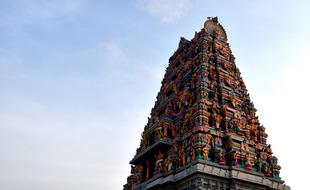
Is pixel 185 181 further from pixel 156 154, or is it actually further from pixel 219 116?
pixel 219 116

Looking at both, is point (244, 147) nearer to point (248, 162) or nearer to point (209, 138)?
point (248, 162)

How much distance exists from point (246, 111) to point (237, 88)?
246cm

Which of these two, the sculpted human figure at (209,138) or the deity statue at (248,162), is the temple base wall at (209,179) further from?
the sculpted human figure at (209,138)

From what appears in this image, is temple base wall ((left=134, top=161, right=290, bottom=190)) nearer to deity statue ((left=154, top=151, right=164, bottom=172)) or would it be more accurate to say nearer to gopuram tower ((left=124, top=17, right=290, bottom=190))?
gopuram tower ((left=124, top=17, right=290, bottom=190))

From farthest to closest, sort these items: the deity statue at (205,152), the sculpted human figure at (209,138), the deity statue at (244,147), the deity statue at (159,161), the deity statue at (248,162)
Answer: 1. the deity statue at (159,161)
2. the deity statue at (244,147)
3. the deity statue at (248,162)
4. the sculpted human figure at (209,138)
5. the deity statue at (205,152)

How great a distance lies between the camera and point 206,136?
25359 mm

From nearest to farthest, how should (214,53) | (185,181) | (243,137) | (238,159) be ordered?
(185,181) → (238,159) → (243,137) → (214,53)

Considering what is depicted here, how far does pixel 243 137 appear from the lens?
2744 cm

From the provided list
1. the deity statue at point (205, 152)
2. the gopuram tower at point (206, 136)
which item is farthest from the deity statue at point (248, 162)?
the deity statue at point (205, 152)

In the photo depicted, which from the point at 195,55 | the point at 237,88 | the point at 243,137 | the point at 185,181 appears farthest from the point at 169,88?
the point at 185,181

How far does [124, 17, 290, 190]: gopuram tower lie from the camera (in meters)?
24.3

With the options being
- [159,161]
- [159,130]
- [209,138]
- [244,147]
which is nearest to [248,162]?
[244,147]

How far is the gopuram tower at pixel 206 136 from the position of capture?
79.8 ft

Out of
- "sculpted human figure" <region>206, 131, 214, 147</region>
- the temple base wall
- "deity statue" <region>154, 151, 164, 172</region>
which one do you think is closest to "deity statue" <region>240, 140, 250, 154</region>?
the temple base wall
